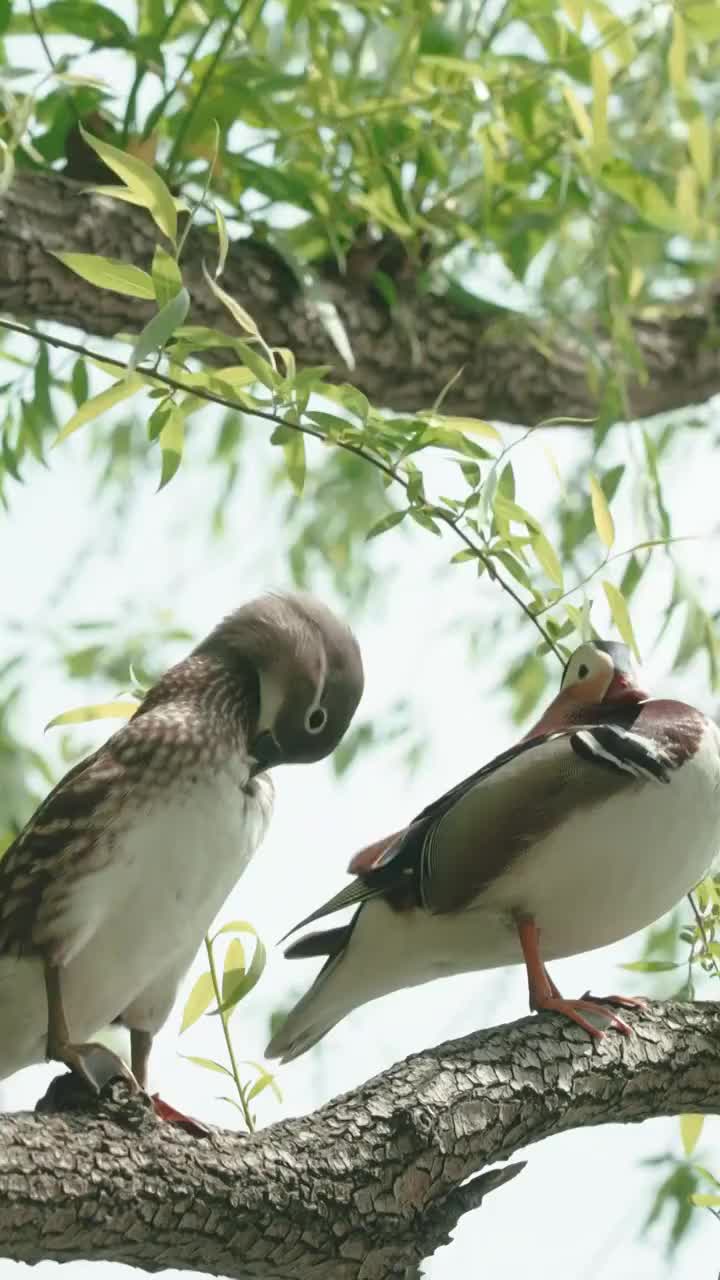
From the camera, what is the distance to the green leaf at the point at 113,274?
84cm

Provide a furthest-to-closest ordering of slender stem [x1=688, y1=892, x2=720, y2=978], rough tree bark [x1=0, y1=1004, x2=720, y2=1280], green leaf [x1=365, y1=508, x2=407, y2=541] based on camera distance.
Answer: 1. slender stem [x1=688, y1=892, x2=720, y2=978]
2. green leaf [x1=365, y1=508, x2=407, y2=541]
3. rough tree bark [x1=0, y1=1004, x2=720, y2=1280]

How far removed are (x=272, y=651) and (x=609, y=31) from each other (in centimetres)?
64

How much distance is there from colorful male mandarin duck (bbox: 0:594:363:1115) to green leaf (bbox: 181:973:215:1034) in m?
0.01

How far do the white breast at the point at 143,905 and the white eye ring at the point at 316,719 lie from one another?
5 cm

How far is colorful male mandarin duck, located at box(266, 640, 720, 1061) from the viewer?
3.17 ft

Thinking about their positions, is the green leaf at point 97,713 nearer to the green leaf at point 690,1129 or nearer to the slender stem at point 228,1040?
the slender stem at point 228,1040

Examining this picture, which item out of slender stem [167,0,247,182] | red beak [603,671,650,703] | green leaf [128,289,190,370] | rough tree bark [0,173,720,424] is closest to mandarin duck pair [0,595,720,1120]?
red beak [603,671,650,703]

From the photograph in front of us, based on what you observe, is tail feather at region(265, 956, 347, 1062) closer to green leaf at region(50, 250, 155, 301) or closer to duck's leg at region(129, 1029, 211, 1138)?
duck's leg at region(129, 1029, 211, 1138)

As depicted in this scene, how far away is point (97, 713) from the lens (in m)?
1.08

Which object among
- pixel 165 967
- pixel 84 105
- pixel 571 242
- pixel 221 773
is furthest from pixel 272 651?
pixel 571 242

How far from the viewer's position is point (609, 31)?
54.6 inches

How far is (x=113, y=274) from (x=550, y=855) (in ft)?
1.23

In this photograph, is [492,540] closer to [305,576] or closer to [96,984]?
[96,984]

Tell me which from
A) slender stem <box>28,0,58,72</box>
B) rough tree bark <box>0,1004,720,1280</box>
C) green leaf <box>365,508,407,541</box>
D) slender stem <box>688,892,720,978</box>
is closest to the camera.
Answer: rough tree bark <box>0,1004,720,1280</box>
